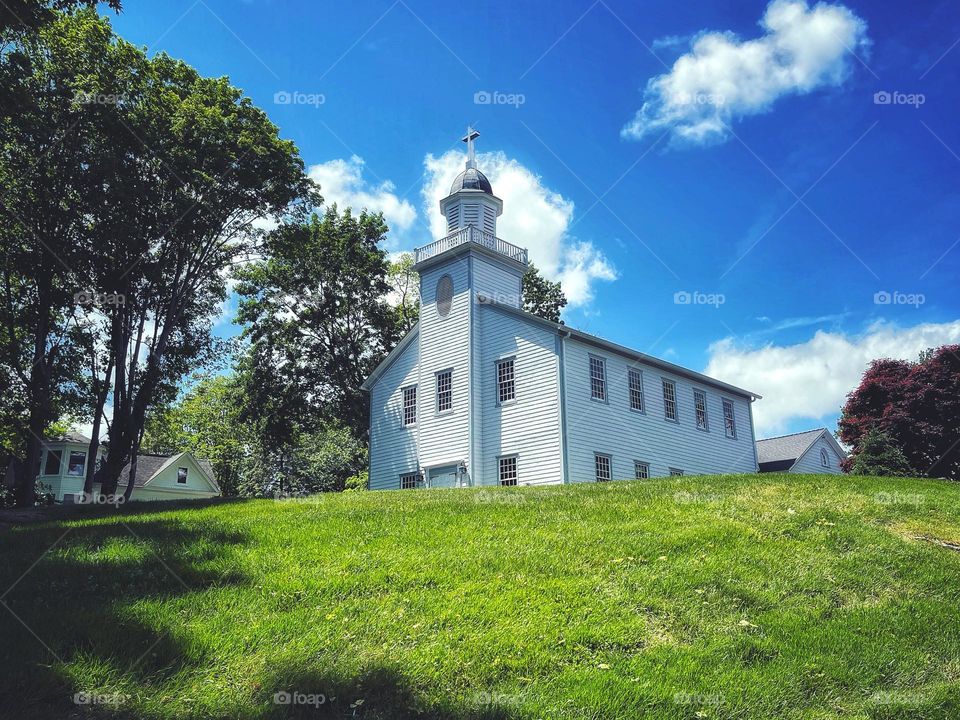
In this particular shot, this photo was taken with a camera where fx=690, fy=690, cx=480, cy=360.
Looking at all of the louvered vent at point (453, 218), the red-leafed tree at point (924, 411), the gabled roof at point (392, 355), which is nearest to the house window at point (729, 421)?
the red-leafed tree at point (924, 411)

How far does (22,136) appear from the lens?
70.2ft

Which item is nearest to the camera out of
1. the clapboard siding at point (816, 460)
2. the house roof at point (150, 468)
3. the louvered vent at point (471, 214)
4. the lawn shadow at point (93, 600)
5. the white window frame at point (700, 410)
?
the lawn shadow at point (93, 600)

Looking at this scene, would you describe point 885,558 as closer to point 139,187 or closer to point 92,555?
point 92,555

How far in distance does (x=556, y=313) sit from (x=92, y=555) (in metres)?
34.3

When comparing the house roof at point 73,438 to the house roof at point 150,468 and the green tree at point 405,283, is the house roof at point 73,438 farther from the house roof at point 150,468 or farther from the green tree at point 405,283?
the green tree at point 405,283

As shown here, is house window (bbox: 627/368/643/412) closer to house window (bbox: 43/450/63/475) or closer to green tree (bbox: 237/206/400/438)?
green tree (bbox: 237/206/400/438)

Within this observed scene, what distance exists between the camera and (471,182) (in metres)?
28.4

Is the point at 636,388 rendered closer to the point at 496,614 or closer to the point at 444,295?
the point at 444,295

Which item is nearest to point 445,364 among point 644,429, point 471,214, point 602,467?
point 471,214

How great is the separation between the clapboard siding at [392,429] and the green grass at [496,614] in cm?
1497

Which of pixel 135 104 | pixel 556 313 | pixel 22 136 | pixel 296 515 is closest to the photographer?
pixel 296 515

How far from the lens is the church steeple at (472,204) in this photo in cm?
2791

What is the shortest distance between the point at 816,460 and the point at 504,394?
927 inches

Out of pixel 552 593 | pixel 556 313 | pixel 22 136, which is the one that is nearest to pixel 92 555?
pixel 552 593
